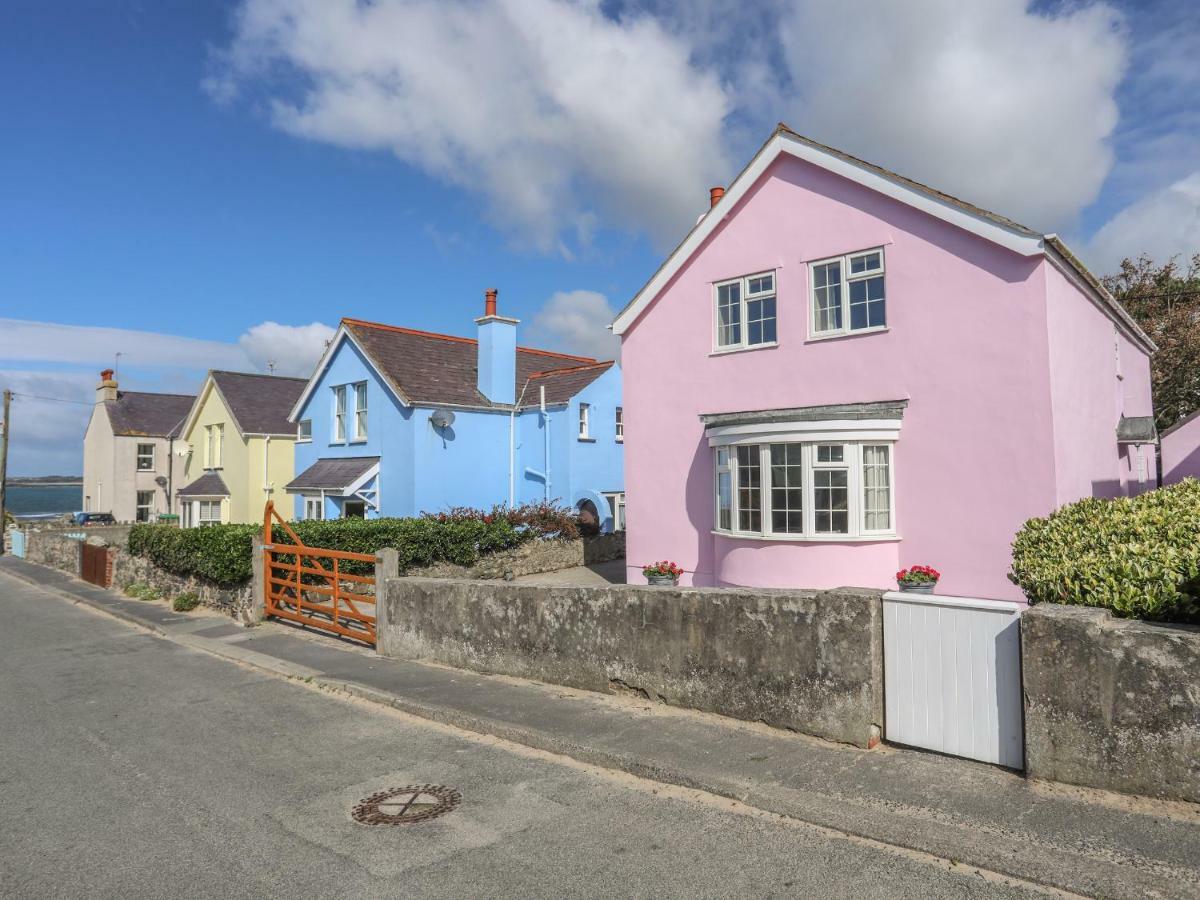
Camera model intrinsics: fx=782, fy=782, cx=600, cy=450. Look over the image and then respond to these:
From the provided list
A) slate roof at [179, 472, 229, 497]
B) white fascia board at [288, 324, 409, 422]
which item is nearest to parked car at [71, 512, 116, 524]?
slate roof at [179, 472, 229, 497]

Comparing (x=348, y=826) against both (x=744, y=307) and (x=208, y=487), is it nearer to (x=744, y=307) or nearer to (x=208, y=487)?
(x=744, y=307)

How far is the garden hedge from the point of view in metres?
16.1

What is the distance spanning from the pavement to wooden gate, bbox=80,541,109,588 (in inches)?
611

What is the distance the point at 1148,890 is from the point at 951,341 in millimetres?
9655

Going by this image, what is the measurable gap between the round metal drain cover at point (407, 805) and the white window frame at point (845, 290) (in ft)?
34.1

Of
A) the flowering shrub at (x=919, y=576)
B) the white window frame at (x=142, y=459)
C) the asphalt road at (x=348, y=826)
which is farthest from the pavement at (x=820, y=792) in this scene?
the white window frame at (x=142, y=459)

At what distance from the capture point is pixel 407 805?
5.92 meters

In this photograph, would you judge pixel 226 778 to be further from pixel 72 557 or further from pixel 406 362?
pixel 72 557

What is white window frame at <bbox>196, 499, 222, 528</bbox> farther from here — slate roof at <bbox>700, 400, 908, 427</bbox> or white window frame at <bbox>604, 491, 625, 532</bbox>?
slate roof at <bbox>700, 400, 908, 427</bbox>

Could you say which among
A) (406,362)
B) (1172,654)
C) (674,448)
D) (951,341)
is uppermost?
(406,362)

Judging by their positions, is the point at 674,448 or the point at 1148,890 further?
the point at 674,448

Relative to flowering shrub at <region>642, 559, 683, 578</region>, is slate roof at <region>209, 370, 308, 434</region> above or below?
above

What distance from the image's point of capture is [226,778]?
259 inches

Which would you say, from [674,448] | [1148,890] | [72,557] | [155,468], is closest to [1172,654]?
[1148,890]
